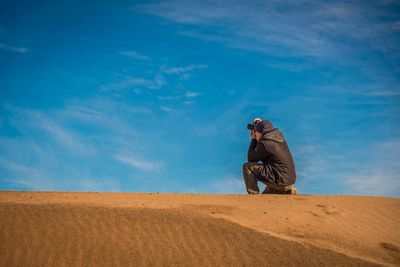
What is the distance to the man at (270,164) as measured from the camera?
1045 centimetres

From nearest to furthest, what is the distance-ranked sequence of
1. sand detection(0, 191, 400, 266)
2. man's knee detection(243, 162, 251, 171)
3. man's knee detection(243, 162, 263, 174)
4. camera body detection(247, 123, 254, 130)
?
sand detection(0, 191, 400, 266) < man's knee detection(243, 162, 263, 174) < man's knee detection(243, 162, 251, 171) < camera body detection(247, 123, 254, 130)

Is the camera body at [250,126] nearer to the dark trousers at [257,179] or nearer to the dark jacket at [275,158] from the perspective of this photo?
the dark jacket at [275,158]

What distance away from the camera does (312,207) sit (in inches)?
360

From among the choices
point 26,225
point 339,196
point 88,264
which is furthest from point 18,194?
point 339,196

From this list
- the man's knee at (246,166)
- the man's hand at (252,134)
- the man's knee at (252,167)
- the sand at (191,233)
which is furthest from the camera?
the man's hand at (252,134)

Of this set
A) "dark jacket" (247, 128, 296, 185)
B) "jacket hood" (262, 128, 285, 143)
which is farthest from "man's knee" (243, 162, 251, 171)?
"jacket hood" (262, 128, 285, 143)

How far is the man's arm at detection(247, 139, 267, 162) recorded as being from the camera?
1053 cm

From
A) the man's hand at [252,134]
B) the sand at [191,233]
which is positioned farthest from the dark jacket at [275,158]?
the sand at [191,233]

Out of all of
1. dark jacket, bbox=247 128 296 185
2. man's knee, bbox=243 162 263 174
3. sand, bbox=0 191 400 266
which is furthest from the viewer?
man's knee, bbox=243 162 263 174

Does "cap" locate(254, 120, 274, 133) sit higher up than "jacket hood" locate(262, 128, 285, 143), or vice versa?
"cap" locate(254, 120, 274, 133)

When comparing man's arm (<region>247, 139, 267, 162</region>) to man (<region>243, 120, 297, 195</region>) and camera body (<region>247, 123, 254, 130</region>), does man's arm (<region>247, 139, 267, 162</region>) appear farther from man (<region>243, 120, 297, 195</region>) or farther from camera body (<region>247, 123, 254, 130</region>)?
camera body (<region>247, 123, 254, 130</region>)

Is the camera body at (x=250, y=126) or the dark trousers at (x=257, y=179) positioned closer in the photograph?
the dark trousers at (x=257, y=179)

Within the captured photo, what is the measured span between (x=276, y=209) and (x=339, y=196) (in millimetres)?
2476

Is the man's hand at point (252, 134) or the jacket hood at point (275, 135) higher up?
the man's hand at point (252, 134)
